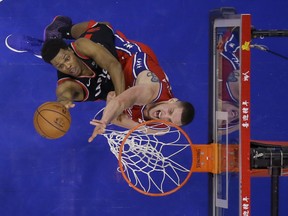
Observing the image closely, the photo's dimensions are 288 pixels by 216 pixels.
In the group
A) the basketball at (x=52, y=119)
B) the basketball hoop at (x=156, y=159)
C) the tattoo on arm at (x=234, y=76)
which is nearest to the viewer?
the tattoo on arm at (x=234, y=76)

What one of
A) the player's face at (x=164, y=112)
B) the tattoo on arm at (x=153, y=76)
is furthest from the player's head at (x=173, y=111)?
the tattoo on arm at (x=153, y=76)

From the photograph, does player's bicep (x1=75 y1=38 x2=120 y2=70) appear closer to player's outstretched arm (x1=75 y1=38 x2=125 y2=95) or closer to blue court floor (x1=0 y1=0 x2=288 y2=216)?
player's outstretched arm (x1=75 y1=38 x2=125 y2=95)

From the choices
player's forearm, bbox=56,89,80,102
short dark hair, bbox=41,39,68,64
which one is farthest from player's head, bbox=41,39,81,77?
player's forearm, bbox=56,89,80,102

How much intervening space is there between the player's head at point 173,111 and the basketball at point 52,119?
544 mm

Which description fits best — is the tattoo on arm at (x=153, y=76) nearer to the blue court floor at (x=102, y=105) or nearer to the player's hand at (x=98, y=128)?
the blue court floor at (x=102, y=105)

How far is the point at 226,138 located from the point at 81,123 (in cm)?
105

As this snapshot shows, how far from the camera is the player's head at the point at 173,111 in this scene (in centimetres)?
306

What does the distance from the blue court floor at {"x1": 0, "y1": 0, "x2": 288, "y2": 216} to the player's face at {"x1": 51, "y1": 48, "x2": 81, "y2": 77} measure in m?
0.11

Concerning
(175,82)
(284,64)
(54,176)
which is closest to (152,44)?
(175,82)

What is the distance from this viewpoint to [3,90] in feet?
10.1

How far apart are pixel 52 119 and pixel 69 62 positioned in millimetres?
448

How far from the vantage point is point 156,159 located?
3096 mm

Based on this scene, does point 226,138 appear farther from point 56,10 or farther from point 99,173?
point 56,10

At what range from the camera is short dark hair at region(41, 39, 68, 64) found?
3.07 metres
